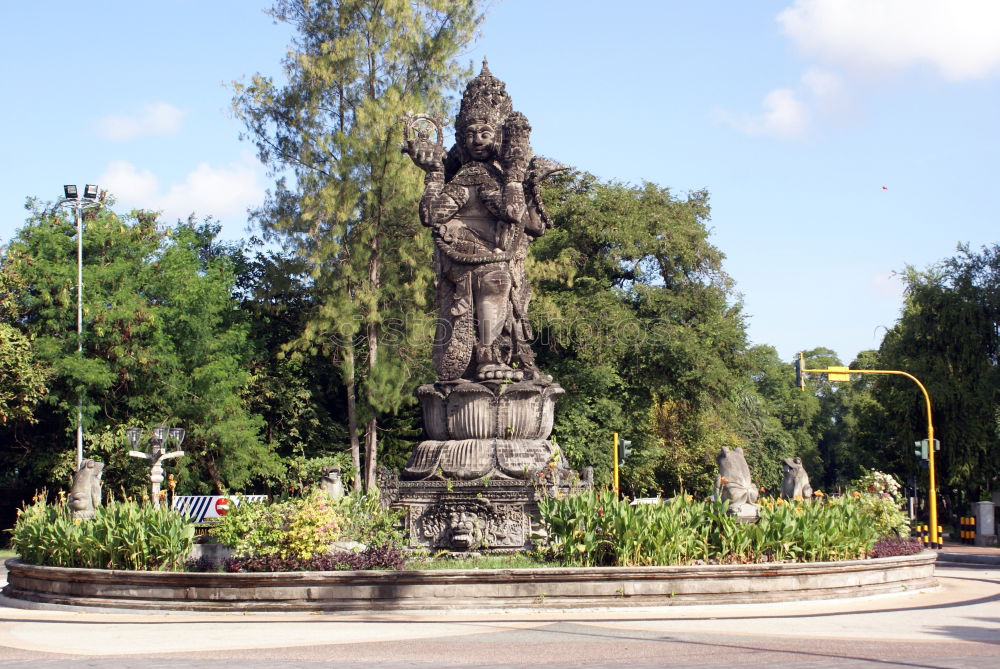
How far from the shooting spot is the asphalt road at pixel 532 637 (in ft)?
32.7

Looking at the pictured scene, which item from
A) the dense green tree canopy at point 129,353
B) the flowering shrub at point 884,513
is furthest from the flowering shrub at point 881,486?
the dense green tree canopy at point 129,353

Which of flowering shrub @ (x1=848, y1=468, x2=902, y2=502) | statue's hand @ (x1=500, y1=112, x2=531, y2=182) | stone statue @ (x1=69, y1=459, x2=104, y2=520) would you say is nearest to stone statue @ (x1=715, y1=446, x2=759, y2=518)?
flowering shrub @ (x1=848, y1=468, x2=902, y2=502)

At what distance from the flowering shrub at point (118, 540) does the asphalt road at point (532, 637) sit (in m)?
1.02

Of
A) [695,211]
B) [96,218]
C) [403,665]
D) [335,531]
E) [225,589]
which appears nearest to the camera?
[403,665]

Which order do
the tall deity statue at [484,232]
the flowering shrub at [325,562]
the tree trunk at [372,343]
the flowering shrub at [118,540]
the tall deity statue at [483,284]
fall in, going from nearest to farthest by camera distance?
the flowering shrub at [325,562]
the flowering shrub at [118,540]
the tall deity statue at [483,284]
the tall deity statue at [484,232]
the tree trunk at [372,343]

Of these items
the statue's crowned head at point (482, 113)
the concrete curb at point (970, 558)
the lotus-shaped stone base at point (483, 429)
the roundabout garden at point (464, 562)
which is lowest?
the concrete curb at point (970, 558)

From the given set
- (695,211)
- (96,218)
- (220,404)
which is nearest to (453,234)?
(220,404)

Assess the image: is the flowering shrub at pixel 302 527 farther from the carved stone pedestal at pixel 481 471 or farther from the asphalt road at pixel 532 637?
the asphalt road at pixel 532 637

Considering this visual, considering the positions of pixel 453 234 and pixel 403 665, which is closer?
pixel 403 665

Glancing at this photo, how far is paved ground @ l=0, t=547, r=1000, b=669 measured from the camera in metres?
9.98

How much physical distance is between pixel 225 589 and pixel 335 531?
Answer: 1614 millimetres

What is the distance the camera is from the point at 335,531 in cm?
1489

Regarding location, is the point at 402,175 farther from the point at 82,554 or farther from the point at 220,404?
the point at 82,554

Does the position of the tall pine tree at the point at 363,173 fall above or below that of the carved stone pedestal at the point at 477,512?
above
